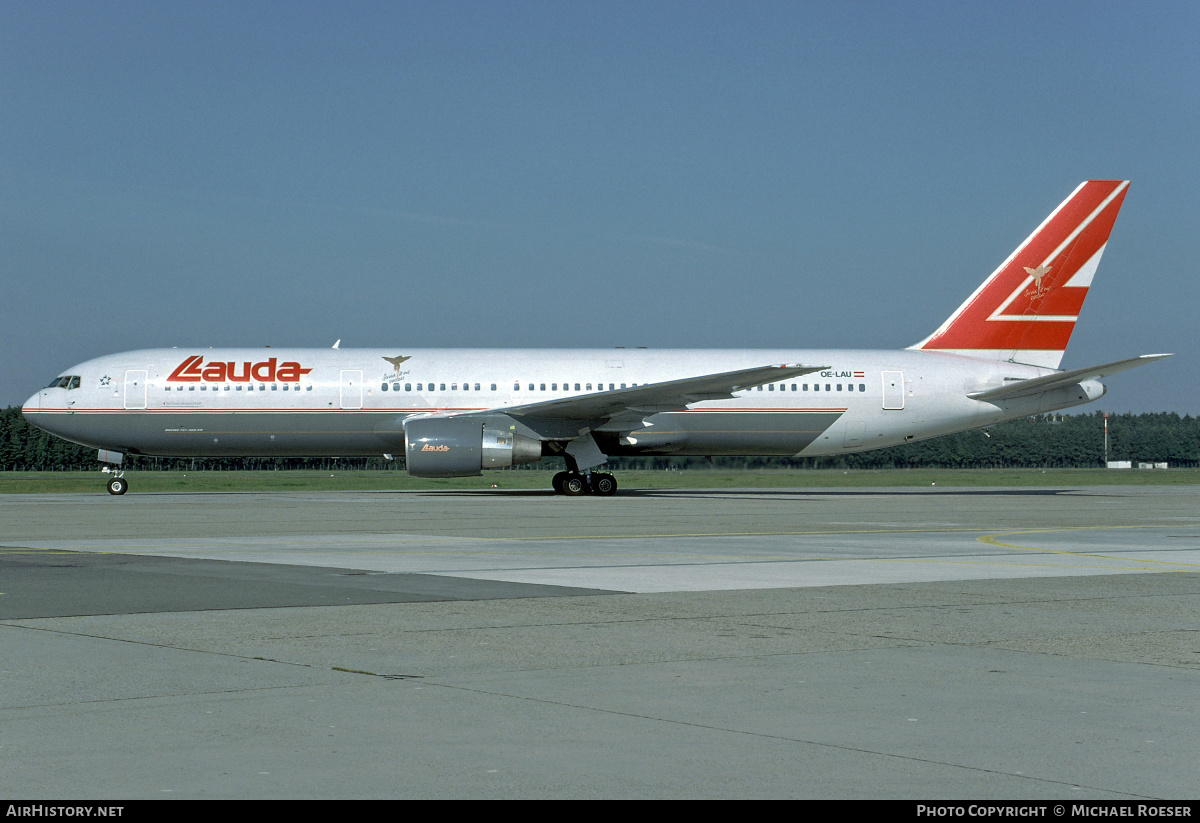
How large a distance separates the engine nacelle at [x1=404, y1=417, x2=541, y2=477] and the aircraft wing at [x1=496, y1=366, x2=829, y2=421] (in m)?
1.13

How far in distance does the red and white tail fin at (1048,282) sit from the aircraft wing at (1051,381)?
4.40ft

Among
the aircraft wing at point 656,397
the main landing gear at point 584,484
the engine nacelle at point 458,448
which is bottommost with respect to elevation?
the main landing gear at point 584,484

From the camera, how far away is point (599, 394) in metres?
30.8

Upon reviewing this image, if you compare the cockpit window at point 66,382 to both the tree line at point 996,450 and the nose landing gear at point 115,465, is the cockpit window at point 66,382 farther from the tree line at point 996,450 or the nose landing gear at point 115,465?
the tree line at point 996,450

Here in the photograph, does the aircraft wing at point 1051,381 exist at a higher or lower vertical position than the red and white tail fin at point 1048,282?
lower

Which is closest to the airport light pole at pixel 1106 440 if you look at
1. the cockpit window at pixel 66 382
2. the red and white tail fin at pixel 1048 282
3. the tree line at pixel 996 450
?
the tree line at pixel 996 450

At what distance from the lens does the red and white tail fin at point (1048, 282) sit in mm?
35469

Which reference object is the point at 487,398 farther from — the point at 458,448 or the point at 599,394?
the point at 599,394

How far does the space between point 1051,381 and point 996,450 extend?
52886mm

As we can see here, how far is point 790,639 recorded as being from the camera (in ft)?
26.3

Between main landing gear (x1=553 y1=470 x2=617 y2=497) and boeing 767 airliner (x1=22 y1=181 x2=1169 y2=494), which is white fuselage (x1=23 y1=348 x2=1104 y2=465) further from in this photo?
main landing gear (x1=553 y1=470 x2=617 y2=497)

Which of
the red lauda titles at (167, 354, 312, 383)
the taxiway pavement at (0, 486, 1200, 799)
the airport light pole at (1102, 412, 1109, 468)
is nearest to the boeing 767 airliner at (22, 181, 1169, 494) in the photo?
the red lauda titles at (167, 354, 312, 383)

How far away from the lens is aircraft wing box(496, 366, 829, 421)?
30.7 meters
